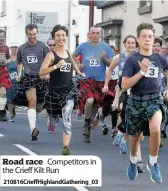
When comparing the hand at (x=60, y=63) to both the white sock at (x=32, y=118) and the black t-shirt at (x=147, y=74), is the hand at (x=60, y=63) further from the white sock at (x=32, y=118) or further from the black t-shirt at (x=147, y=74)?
the white sock at (x=32, y=118)

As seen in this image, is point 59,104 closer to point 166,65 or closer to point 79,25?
point 166,65

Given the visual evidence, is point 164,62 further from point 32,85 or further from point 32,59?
point 32,85

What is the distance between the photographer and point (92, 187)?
26.9ft

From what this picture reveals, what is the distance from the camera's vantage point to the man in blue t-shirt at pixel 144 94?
8.30 meters

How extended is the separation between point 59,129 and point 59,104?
5133mm

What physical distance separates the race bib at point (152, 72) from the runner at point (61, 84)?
2037 mm

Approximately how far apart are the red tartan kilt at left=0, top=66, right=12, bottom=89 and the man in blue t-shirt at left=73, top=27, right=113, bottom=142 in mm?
3256

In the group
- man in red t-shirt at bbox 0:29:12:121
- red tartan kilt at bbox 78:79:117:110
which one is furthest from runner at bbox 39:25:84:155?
man in red t-shirt at bbox 0:29:12:121

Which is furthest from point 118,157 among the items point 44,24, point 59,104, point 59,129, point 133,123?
point 44,24

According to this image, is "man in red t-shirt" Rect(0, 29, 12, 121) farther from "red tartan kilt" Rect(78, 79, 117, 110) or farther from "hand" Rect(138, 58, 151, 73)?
"hand" Rect(138, 58, 151, 73)

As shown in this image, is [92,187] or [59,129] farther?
[59,129]

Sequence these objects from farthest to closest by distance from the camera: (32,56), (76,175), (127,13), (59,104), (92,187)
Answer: (127,13), (32,56), (59,104), (92,187), (76,175)

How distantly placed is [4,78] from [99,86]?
3.60 metres

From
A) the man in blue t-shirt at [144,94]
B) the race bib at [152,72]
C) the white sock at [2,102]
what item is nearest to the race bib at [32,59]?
the white sock at [2,102]
